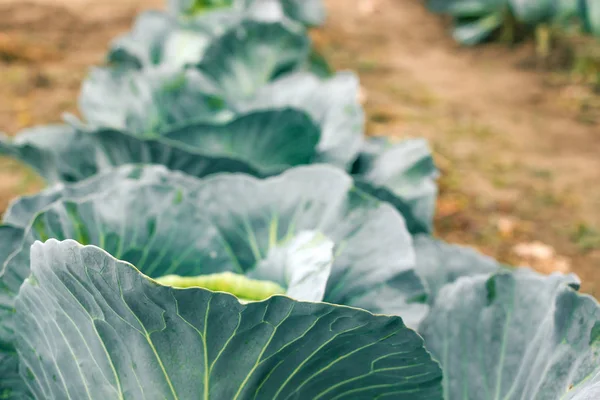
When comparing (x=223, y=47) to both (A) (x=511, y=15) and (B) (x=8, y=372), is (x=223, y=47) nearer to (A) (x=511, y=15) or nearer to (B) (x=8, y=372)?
(B) (x=8, y=372)

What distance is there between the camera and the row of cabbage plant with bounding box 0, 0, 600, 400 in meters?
0.92

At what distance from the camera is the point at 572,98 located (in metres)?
5.12

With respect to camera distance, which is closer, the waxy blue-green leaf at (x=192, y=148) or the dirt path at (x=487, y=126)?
the waxy blue-green leaf at (x=192, y=148)

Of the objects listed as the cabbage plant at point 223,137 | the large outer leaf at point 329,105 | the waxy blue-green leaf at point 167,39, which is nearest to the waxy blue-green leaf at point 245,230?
the cabbage plant at point 223,137

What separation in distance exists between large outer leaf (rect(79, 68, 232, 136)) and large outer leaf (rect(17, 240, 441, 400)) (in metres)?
1.04

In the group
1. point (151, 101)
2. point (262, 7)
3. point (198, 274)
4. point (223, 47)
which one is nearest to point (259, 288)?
point (198, 274)

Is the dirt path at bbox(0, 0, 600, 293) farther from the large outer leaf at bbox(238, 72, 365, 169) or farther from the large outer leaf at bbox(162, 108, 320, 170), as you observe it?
the large outer leaf at bbox(162, 108, 320, 170)

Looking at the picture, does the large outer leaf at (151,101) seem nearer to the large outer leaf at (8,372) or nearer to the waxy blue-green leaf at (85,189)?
the waxy blue-green leaf at (85,189)

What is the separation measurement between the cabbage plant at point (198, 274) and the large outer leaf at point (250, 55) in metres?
1.04

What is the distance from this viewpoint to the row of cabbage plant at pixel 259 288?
36.4 inches

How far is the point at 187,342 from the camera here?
939mm

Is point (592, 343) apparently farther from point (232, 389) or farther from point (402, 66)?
point (402, 66)

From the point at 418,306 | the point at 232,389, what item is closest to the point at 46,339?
the point at 232,389

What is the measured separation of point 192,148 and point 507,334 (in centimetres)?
81
